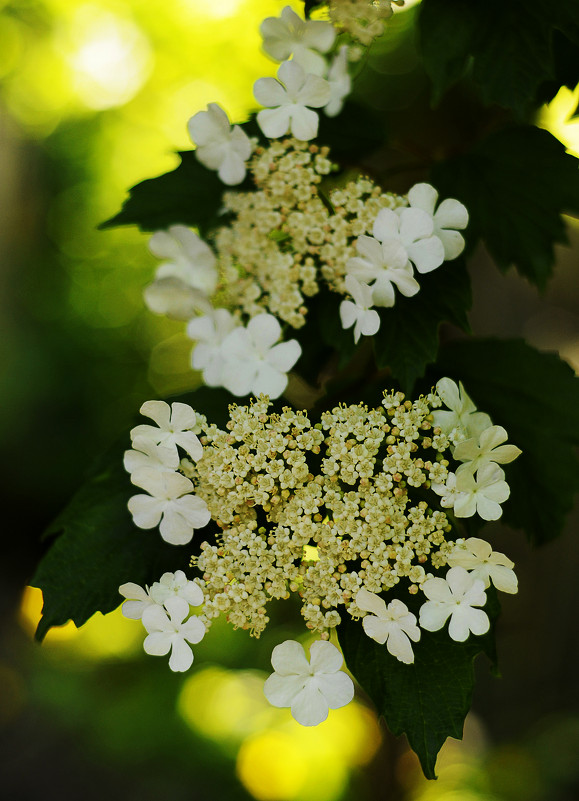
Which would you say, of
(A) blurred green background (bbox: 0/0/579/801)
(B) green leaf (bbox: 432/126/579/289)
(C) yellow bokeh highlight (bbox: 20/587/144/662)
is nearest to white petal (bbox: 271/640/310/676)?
(B) green leaf (bbox: 432/126/579/289)

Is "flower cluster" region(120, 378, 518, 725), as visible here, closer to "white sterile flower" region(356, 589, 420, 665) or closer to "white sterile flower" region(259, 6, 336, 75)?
"white sterile flower" region(356, 589, 420, 665)

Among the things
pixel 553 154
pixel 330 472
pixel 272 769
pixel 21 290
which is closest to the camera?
pixel 330 472

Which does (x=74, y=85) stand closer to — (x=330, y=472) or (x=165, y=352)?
(x=165, y=352)

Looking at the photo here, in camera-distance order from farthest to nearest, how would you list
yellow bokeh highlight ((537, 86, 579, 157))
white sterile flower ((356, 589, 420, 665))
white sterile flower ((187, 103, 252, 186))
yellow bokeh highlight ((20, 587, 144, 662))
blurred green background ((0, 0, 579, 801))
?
yellow bokeh highlight ((20, 587, 144, 662)) → blurred green background ((0, 0, 579, 801)) → yellow bokeh highlight ((537, 86, 579, 157)) → white sterile flower ((187, 103, 252, 186)) → white sterile flower ((356, 589, 420, 665))

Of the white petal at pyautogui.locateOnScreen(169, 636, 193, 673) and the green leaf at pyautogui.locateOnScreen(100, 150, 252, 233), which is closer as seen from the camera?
the white petal at pyautogui.locateOnScreen(169, 636, 193, 673)

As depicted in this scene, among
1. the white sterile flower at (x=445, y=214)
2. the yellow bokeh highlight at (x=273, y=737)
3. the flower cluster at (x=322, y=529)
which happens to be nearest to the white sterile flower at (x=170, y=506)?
the flower cluster at (x=322, y=529)

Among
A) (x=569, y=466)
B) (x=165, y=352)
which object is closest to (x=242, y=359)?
(x=569, y=466)
